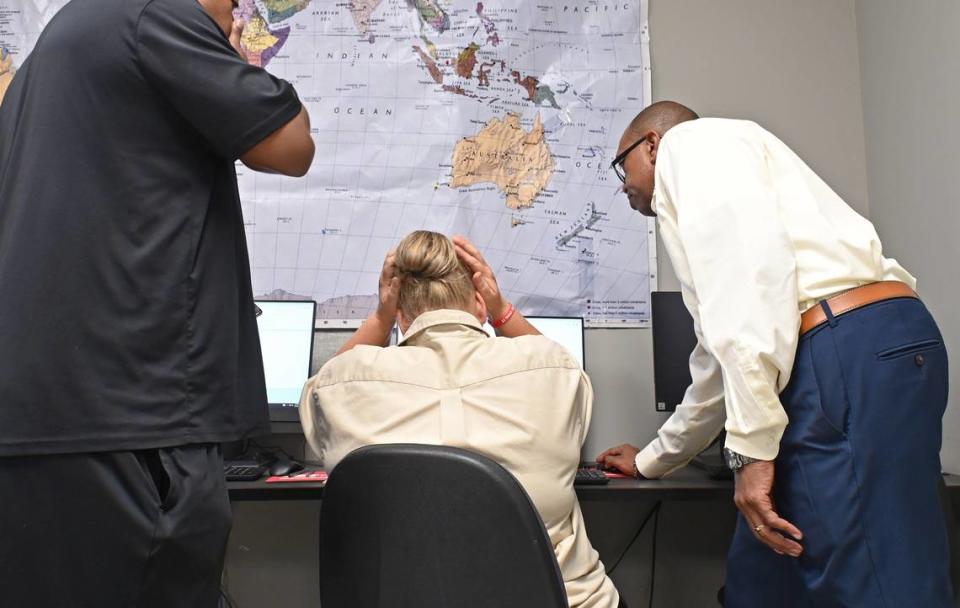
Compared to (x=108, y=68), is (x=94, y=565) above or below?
below

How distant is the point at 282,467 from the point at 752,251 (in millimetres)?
1259

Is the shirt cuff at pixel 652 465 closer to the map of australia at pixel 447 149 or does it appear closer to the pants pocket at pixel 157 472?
the map of australia at pixel 447 149

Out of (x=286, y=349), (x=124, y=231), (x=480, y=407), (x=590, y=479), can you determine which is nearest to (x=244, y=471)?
(x=286, y=349)

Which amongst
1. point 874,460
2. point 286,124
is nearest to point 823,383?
point 874,460

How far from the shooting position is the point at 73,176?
93cm

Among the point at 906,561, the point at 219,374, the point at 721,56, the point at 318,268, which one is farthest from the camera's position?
the point at 721,56

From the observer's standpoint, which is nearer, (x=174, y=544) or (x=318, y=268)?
(x=174, y=544)

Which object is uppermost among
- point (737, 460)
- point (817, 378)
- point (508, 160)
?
point (508, 160)

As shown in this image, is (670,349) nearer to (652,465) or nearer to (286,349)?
(652,465)

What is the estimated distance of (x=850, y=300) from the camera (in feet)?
4.04

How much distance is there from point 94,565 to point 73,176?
46cm

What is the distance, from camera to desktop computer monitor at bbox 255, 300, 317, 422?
2.12m

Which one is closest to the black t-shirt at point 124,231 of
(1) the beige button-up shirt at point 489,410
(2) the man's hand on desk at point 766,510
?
(1) the beige button-up shirt at point 489,410

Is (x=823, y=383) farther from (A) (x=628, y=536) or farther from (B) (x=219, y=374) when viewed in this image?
(A) (x=628, y=536)
